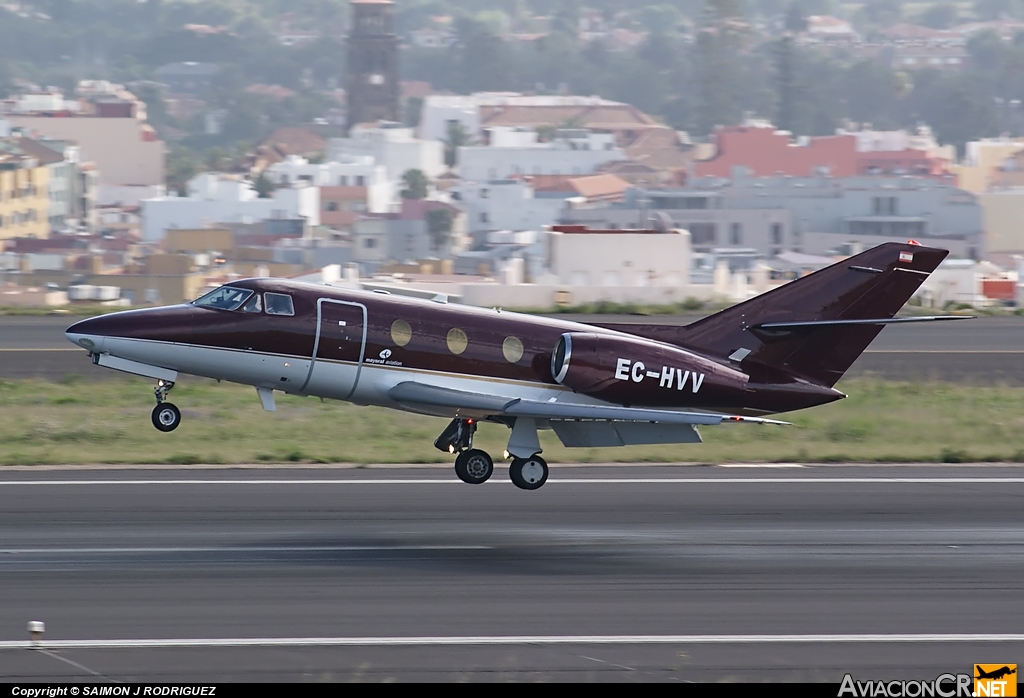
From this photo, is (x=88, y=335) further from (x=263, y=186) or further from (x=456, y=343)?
(x=263, y=186)

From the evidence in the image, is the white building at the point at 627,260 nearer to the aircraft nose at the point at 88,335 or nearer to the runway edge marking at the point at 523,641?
the aircraft nose at the point at 88,335

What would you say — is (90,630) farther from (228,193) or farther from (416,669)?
(228,193)

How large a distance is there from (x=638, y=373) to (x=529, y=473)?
2.23 meters

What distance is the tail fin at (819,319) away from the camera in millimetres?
23234

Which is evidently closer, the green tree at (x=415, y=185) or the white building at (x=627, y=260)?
the white building at (x=627, y=260)

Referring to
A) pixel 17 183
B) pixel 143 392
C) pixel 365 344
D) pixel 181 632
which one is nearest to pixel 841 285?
pixel 365 344

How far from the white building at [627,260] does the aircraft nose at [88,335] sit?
141 ft

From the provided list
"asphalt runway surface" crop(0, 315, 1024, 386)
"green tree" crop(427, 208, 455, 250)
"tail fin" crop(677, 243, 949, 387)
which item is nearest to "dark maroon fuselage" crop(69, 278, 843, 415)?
"tail fin" crop(677, 243, 949, 387)

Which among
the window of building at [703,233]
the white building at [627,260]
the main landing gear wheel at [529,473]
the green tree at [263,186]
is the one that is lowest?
the main landing gear wheel at [529,473]

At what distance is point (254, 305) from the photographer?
2194 cm

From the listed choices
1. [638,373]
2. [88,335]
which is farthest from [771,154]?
[88,335]

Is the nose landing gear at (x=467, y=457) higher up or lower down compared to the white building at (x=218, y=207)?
lower down

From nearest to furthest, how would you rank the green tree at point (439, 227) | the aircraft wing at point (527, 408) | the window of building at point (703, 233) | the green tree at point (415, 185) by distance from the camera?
the aircraft wing at point (527, 408)
the window of building at point (703, 233)
the green tree at point (439, 227)
the green tree at point (415, 185)
